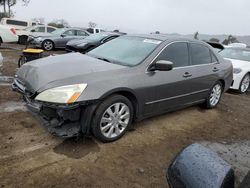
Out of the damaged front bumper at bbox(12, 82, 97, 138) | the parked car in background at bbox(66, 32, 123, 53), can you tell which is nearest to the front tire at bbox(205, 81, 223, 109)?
the damaged front bumper at bbox(12, 82, 97, 138)

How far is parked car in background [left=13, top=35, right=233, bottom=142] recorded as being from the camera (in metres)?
3.29

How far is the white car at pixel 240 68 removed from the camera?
→ 25.8 ft

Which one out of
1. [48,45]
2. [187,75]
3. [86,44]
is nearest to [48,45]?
[48,45]

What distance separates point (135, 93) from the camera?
383cm

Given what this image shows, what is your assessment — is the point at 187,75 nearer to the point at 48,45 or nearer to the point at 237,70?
the point at 237,70

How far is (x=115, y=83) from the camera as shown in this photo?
356 centimetres

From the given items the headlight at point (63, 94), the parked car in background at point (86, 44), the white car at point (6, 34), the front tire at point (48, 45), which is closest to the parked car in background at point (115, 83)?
the headlight at point (63, 94)

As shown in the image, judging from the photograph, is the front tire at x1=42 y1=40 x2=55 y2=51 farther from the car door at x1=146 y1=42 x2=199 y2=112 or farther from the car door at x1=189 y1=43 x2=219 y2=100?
the car door at x1=146 y1=42 x2=199 y2=112

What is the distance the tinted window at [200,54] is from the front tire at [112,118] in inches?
76.6

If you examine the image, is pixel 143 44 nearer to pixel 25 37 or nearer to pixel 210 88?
pixel 210 88

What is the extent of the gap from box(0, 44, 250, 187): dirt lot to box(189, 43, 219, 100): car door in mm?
622

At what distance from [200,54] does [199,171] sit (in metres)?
3.99

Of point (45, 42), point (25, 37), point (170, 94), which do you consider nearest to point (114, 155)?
point (170, 94)

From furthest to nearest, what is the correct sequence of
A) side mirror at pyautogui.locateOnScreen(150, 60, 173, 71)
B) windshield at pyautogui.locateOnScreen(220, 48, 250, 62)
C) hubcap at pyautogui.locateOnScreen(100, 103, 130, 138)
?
windshield at pyautogui.locateOnScreen(220, 48, 250, 62), side mirror at pyautogui.locateOnScreen(150, 60, 173, 71), hubcap at pyautogui.locateOnScreen(100, 103, 130, 138)
